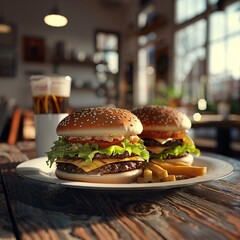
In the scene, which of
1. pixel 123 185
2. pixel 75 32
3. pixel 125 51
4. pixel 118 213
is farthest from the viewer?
pixel 125 51

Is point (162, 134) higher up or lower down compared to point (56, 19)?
lower down

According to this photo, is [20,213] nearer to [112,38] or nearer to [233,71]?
[233,71]

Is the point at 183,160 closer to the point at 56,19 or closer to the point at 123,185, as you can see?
the point at 123,185

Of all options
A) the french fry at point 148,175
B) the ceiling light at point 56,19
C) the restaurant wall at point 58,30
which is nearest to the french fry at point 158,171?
the french fry at point 148,175

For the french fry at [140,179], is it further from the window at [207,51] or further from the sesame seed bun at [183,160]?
the window at [207,51]

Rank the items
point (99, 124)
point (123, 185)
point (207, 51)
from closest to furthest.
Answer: point (123, 185) < point (99, 124) < point (207, 51)

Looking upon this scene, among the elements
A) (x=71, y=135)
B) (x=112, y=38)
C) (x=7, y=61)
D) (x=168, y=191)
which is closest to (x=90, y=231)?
(x=168, y=191)

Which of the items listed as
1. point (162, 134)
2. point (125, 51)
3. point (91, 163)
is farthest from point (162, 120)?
point (125, 51)

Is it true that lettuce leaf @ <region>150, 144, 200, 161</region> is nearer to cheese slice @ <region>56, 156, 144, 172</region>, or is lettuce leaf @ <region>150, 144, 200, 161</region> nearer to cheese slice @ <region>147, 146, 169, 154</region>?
cheese slice @ <region>147, 146, 169, 154</region>
